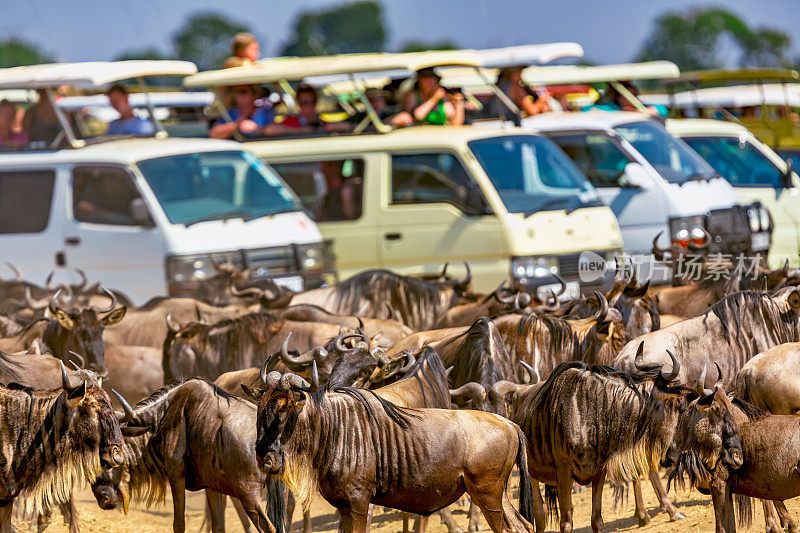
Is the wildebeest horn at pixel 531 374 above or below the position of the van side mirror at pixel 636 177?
below

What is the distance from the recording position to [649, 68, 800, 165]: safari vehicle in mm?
18594

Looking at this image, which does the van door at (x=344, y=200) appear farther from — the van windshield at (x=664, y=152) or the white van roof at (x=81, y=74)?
the van windshield at (x=664, y=152)

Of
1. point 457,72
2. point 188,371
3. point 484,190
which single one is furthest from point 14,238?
point 457,72

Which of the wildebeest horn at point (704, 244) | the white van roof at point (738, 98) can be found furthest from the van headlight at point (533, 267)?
the white van roof at point (738, 98)

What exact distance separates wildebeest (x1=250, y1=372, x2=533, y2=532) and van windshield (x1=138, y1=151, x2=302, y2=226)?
5.28 m

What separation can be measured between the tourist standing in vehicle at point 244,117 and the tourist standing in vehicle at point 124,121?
72 cm

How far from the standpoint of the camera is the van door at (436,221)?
11.3 m

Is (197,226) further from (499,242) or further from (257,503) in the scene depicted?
(257,503)

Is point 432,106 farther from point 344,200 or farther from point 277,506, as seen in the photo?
point 277,506

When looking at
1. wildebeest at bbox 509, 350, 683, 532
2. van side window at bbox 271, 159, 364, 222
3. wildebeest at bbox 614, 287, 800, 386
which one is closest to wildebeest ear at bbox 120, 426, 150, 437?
wildebeest at bbox 509, 350, 683, 532

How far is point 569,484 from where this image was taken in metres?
6.72

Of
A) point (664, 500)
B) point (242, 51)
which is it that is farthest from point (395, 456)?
point (242, 51)

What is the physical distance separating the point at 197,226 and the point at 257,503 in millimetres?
4869

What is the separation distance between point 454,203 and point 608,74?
6046 millimetres
